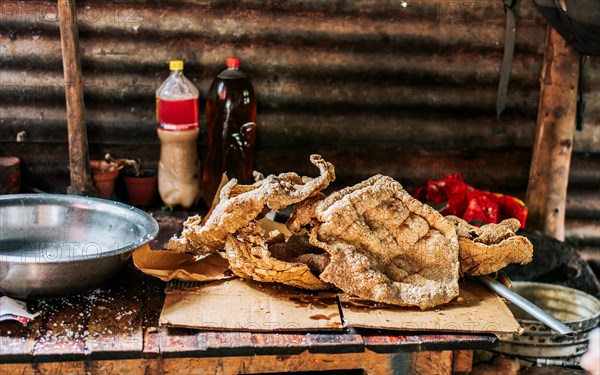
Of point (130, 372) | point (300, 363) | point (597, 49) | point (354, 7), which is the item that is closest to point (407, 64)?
point (354, 7)

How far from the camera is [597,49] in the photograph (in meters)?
4.53

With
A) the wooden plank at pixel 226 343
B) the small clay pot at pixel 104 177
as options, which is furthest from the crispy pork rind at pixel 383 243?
the small clay pot at pixel 104 177

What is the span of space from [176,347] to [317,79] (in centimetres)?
244

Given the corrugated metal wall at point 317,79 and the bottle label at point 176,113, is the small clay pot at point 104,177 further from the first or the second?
the bottle label at point 176,113

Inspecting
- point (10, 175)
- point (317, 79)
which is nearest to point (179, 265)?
point (10, 175)

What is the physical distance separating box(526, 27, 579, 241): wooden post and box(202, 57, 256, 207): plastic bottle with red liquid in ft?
5.89

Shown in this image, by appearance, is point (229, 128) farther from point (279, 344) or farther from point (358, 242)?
point (279, 344)

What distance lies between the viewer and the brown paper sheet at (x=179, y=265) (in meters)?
3.27

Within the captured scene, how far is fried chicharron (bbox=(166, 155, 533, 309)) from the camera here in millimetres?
3107

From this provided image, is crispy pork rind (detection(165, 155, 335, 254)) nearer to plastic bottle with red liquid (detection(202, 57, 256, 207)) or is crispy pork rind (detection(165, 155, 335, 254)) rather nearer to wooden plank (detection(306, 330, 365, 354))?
wooden plank (detection(306, 330, 365, 354))

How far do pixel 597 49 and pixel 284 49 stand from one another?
185 centimetres

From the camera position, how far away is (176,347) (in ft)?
9.29

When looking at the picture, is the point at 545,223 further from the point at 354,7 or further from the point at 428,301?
the point at 428,301

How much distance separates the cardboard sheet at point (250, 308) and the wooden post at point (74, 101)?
1.40 metres
